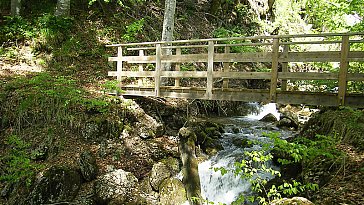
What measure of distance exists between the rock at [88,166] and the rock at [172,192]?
1.53 metres

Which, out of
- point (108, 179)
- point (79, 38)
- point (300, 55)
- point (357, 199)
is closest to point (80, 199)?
point (108, 179)

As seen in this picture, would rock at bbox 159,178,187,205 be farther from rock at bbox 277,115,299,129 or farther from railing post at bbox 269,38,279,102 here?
rock at bbox 277,115,299,129

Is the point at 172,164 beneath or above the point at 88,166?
beneath

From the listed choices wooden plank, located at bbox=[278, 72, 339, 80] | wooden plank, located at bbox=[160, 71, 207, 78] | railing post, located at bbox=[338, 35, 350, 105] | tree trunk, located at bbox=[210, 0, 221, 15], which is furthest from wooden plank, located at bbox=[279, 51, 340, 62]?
tree trunk, located at bbox=[210, 0, 221, 15]

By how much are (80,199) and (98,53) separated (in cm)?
643

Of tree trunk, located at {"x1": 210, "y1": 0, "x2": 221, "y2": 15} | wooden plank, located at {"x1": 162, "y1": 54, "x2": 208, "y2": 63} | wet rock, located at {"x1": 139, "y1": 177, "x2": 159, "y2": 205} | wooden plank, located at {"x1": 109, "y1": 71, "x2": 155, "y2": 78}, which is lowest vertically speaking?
wet rock, located at {"x1": 139, "y1": 177, "x2": 159, "y2": 205}

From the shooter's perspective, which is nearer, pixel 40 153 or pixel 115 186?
pixel 115 186

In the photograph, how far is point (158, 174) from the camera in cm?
678

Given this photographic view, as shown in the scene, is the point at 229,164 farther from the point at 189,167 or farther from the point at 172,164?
the point at 172,164

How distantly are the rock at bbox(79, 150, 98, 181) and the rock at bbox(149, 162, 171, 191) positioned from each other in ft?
4.14

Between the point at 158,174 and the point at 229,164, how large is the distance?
1818 millimetres

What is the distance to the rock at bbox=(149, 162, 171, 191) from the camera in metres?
6.62

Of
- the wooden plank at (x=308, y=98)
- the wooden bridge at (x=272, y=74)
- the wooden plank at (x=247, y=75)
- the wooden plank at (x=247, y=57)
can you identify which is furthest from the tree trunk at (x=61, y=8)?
the wooden plank at (x=308, y=98)

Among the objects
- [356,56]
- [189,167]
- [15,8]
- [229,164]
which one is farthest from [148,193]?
[15,8]
